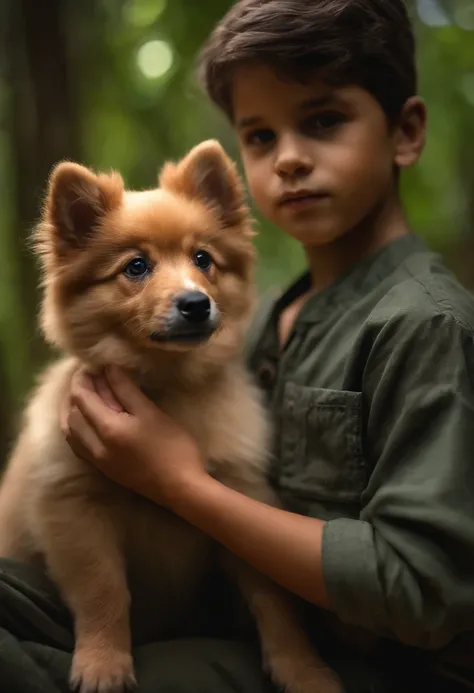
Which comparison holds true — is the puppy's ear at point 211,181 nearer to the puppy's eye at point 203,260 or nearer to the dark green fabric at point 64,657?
the puppy's eye at point 203,260

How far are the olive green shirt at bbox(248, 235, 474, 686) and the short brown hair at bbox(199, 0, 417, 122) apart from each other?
0.36 metres

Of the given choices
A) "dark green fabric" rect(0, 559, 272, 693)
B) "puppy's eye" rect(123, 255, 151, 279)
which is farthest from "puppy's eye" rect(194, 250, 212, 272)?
"dark green fabric" rect(0, 559, 272, 693)

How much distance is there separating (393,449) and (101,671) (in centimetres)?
66

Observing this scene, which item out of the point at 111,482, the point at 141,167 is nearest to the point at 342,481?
the point at 111,482

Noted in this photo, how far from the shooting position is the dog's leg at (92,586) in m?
1.43

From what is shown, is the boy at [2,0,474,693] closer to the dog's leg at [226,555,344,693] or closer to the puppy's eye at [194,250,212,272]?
the dog's leg at [226,555,344,693]

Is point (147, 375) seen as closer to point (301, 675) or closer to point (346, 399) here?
point (346, 399)

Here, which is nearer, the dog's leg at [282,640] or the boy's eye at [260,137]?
the dog's leg at [282,640]

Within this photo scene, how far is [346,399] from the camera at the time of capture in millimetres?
1487

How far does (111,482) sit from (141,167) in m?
1.90

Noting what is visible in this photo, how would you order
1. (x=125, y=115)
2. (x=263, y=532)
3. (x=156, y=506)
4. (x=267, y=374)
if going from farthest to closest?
(x=125, y=115) < (x=267, y=374) < (x=156, y=506) < (x=263, y=532)

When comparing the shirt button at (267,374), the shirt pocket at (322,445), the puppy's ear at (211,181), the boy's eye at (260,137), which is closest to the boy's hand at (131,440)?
the shirt pocket at (322,445)

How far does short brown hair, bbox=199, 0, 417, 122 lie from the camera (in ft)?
5.19

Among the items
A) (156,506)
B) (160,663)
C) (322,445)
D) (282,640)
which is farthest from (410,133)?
(160,663)
